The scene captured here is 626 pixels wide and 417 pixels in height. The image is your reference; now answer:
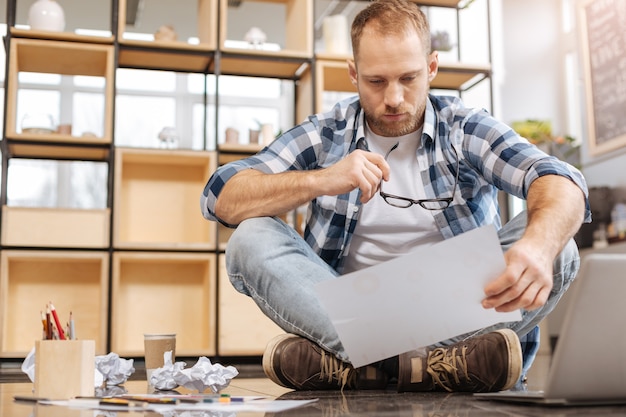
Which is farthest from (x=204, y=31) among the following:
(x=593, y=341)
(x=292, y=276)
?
(x=593, y=341)

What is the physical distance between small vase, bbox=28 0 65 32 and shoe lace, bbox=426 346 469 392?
8.11ft

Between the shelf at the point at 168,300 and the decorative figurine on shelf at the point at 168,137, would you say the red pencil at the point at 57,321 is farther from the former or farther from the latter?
the decorative figurine on shelf at the point at 168,137

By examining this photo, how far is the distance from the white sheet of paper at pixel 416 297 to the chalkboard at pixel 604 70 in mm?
3817

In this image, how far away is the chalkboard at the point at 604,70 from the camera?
180 inches

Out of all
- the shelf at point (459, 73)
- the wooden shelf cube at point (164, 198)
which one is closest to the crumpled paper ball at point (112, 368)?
the wooden shelf cube at point (164, 198)

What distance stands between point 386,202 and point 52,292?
192 cm

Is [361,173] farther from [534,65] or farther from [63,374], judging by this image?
[534,65]

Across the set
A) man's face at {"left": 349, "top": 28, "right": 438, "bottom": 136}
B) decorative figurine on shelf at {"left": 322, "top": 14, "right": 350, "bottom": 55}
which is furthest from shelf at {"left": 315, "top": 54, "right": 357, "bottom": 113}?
man's face at {"left": 349, "top": 28, "right": 438, "bottom": 136}

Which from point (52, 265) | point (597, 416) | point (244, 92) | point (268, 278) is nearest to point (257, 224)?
point (268, 278)

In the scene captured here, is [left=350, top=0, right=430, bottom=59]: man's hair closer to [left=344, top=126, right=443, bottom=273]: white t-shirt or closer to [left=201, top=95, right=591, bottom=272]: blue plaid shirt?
[left=201, top=95, right=591, bottom=272]: blue plaid shirt

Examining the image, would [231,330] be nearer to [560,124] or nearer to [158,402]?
[158,402]

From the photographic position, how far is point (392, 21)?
5.15ft

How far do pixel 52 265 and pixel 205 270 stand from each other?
599 millimetres

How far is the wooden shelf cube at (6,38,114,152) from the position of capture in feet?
9.87
